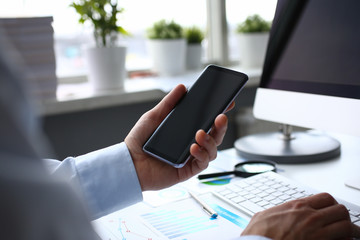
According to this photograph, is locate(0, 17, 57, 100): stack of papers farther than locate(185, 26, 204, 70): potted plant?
No

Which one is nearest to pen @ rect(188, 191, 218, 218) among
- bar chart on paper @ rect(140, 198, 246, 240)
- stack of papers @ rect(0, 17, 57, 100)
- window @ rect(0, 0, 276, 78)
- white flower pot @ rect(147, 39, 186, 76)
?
bar chart on paper @ rect(140, 198, 246, 240)

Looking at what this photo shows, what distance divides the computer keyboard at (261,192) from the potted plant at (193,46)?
132 cm

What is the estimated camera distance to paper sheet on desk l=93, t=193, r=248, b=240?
69 cm

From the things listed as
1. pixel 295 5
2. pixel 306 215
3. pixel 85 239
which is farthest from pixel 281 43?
pixel 85 239

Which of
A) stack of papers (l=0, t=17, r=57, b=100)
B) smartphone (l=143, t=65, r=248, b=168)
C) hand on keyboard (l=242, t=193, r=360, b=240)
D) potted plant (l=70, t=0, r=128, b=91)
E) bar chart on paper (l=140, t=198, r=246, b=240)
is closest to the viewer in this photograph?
hand on keyboard (l=242, t=193, r=360, b=240)

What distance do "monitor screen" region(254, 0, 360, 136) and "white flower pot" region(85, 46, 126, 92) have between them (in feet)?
2.51

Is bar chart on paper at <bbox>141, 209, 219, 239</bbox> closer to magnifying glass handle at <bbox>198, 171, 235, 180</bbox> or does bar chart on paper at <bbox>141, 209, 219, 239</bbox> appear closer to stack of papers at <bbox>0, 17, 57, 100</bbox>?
magnifying glass handle at <bbox>198, 171, 235, 180</bbox>

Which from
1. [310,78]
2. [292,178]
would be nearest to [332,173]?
[292,178]

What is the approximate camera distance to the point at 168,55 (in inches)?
77.3

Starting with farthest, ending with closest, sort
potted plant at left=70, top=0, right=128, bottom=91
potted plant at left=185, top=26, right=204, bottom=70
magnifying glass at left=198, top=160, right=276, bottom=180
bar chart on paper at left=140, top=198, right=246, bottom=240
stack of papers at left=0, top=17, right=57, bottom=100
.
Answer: potted plant at left=185, top=26, right=204, bottom=70 < potted plant at left=70, top=0, right=128, bottom=91 < stack of papers at left=0, top=17, right=57, bottom=100 < magnifying glass at left=198, top=160, right=276, bottom=180 < bar chart on paper at left=140, top=198, right=246, bottom=240

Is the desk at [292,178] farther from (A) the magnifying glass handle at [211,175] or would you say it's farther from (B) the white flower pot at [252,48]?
(B) the white flower pot at [252,48]

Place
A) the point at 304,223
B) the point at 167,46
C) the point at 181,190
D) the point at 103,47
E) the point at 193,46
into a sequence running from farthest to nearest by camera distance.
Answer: the point at 193,46
the point at 167,46
the point at 103,47
the point at 181,190
the point at 304,223

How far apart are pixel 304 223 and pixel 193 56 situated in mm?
1620

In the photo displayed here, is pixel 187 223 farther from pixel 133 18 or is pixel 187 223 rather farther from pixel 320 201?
pixel 133 18
